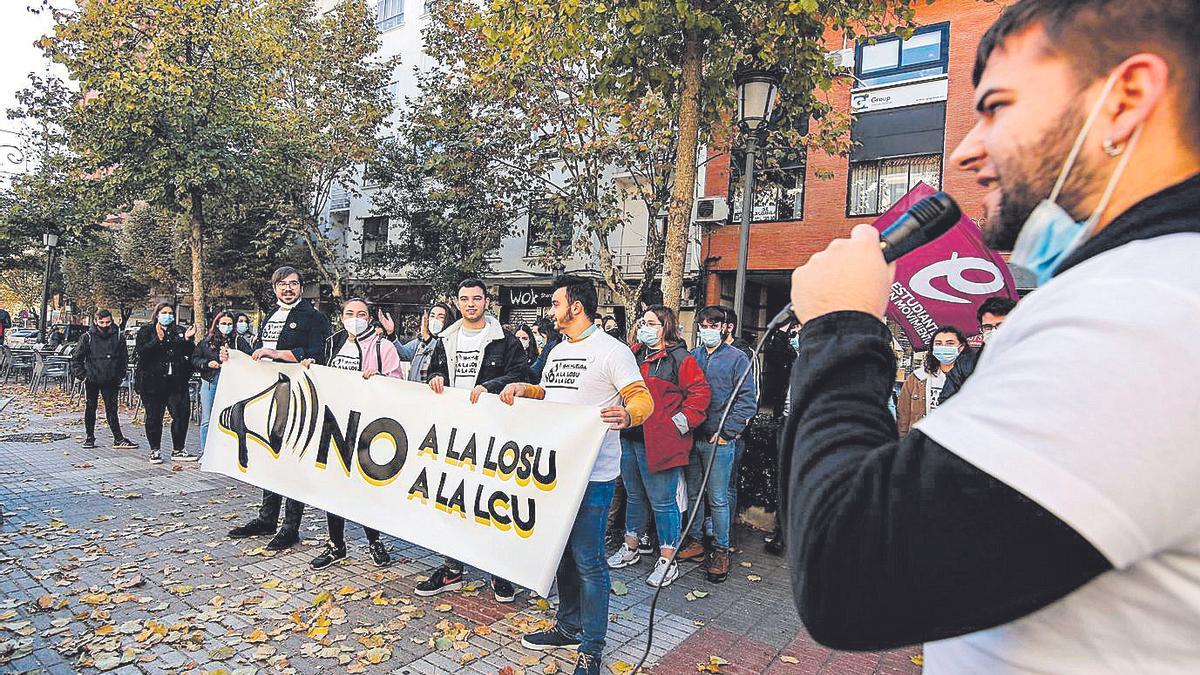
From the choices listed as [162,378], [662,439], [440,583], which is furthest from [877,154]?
[162,378]

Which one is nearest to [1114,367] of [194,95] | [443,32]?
[194,95]

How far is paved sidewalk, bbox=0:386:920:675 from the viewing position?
3.89 meters

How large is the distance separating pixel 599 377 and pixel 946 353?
412 centimetres

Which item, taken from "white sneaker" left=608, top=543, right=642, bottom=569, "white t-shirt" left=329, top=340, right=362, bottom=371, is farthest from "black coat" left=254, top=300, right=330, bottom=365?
"white sneaker" left=608, top=543, right=642, bottom=569

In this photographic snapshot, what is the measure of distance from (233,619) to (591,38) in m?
7.03

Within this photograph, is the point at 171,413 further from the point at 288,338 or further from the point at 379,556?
the point at 379,556

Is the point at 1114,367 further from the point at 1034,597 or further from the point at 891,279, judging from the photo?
the point at 891,279

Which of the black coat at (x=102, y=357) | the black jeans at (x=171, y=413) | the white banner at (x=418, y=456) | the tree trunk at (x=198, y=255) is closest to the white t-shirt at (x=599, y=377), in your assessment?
the white banner at (x=418, y=456)

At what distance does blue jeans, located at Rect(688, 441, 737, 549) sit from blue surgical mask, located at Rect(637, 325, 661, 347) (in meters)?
A: 0.98

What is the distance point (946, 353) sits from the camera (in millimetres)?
6605

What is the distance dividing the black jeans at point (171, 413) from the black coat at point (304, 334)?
4112mm

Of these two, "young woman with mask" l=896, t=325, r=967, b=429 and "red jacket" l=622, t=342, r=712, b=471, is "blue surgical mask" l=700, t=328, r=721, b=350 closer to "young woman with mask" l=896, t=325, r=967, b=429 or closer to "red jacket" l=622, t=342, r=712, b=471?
"red jacket" l=622, t=342, r=712, b=471

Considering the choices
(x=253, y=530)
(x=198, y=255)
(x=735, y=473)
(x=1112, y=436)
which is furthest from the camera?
(x=198, y=255)

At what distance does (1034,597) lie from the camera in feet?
2.31
